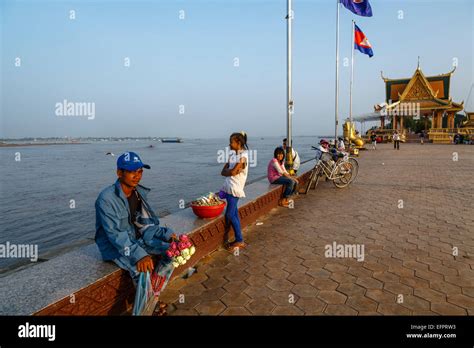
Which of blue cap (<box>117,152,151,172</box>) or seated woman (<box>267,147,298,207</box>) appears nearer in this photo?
blue cap (<box>117,152,151,172</box>)

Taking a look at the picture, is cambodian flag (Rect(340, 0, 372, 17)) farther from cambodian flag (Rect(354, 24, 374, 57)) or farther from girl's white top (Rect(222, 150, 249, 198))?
girl's white top (Rect(222, 150, 249, 198))

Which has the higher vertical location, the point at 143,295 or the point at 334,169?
the point at 334,169

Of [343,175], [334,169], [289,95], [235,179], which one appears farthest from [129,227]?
[343,175]

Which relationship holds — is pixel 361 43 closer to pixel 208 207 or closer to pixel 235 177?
pixel 235 177

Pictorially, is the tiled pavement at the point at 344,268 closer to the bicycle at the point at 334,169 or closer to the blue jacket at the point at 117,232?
the blue jacket at the point at 117,232

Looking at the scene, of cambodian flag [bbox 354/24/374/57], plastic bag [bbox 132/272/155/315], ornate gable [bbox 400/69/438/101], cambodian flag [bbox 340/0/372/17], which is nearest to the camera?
plastic bag [bbox 132/272/155/315]

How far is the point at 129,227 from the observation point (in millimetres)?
2658

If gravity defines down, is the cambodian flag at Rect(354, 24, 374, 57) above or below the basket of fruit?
above

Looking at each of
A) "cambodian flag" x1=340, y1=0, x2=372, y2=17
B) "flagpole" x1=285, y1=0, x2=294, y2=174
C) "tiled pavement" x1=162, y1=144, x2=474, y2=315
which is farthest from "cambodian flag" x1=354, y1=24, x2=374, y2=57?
"tiled pavement" x1=162, y1=144, x2=474, y2=315

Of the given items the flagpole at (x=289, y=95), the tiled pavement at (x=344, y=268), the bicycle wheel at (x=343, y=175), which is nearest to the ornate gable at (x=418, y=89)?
the bicycle wheel at (x=343, y=175)

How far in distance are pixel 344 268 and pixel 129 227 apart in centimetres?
Result: 268

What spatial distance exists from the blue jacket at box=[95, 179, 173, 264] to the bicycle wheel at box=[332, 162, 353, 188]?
24.1ft

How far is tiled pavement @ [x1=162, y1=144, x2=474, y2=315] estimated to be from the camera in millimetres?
2799
